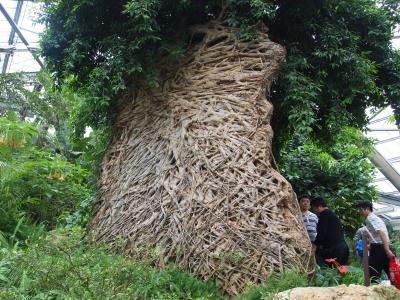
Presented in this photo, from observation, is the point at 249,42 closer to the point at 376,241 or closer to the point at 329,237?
the point at 329,237

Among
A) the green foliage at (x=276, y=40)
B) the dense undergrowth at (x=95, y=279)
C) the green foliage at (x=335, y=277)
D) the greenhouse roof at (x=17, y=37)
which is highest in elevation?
the greenhouse roof at (x=17, y=37)

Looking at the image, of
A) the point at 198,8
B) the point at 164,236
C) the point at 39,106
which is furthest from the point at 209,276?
the point at 39,106

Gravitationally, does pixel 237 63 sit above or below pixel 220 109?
above

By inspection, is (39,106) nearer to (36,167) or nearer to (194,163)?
(36,167)

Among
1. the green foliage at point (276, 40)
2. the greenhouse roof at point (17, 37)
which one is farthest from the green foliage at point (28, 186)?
the greenhouse roof at point (17, 37)

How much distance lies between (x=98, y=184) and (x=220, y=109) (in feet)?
5.59

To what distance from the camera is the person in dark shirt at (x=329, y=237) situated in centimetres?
541

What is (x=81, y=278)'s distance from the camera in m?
3.32

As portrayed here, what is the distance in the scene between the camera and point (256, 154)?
15.4ft

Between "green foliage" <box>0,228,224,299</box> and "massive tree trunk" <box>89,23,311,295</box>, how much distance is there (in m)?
0.27

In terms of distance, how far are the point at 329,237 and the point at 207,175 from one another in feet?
5.76

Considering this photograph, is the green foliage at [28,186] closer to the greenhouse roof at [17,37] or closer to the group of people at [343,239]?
the group of people at [343,239]

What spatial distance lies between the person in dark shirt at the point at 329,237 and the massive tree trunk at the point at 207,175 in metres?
1.18

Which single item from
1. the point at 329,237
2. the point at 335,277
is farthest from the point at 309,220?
the point at 335,277
